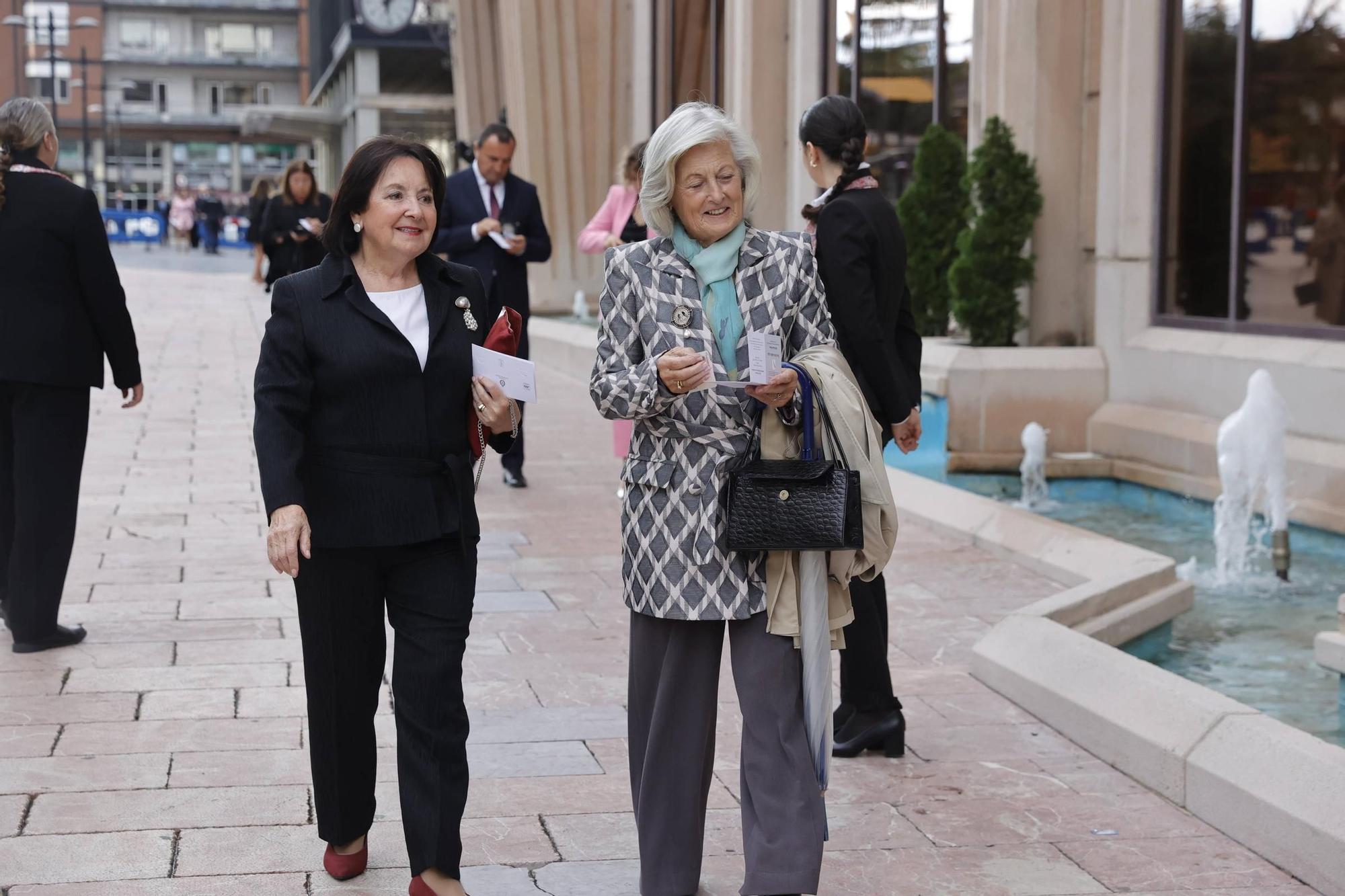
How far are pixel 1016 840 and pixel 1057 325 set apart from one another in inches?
315

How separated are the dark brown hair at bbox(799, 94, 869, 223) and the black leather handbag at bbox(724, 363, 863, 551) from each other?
129 cm

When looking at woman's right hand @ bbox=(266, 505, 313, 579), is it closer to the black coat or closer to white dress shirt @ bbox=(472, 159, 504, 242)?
white dress shirt @ bbox=(472, 159, 504, 242)

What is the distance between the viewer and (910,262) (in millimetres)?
12891

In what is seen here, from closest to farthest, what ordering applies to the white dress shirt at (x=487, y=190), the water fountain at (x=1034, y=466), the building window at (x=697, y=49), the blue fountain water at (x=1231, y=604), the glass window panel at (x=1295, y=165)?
the blue fountain water at (x=1231, y=604) < the white dress shirt at (x=487, y=190) < the glass window panel at (x=1295, y=165) < the water fountain at (x=1034, y=466) < the building window at (x=697, y=49)

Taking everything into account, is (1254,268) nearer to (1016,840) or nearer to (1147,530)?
(1147,530)

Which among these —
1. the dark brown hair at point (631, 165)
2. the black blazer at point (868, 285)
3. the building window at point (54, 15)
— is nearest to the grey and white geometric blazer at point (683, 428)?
the black blazer at point (868, 285)

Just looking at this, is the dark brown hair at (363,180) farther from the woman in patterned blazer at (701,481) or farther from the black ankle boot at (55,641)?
the black ankle boot at (55,641)

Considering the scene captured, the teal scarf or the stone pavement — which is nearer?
the teal scarf

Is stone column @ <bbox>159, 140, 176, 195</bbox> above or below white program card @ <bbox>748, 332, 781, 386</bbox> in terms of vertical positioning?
above

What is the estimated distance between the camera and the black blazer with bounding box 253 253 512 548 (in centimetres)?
386

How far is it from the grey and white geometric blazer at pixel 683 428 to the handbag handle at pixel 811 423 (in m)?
0.11

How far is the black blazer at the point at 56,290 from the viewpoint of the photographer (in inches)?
244

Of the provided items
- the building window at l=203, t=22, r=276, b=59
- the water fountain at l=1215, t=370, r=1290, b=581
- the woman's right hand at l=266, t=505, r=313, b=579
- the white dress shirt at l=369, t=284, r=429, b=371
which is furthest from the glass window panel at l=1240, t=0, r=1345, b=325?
the building window at l=203, t=22, r=276, b=59

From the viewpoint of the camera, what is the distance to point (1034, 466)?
10.9 metres
